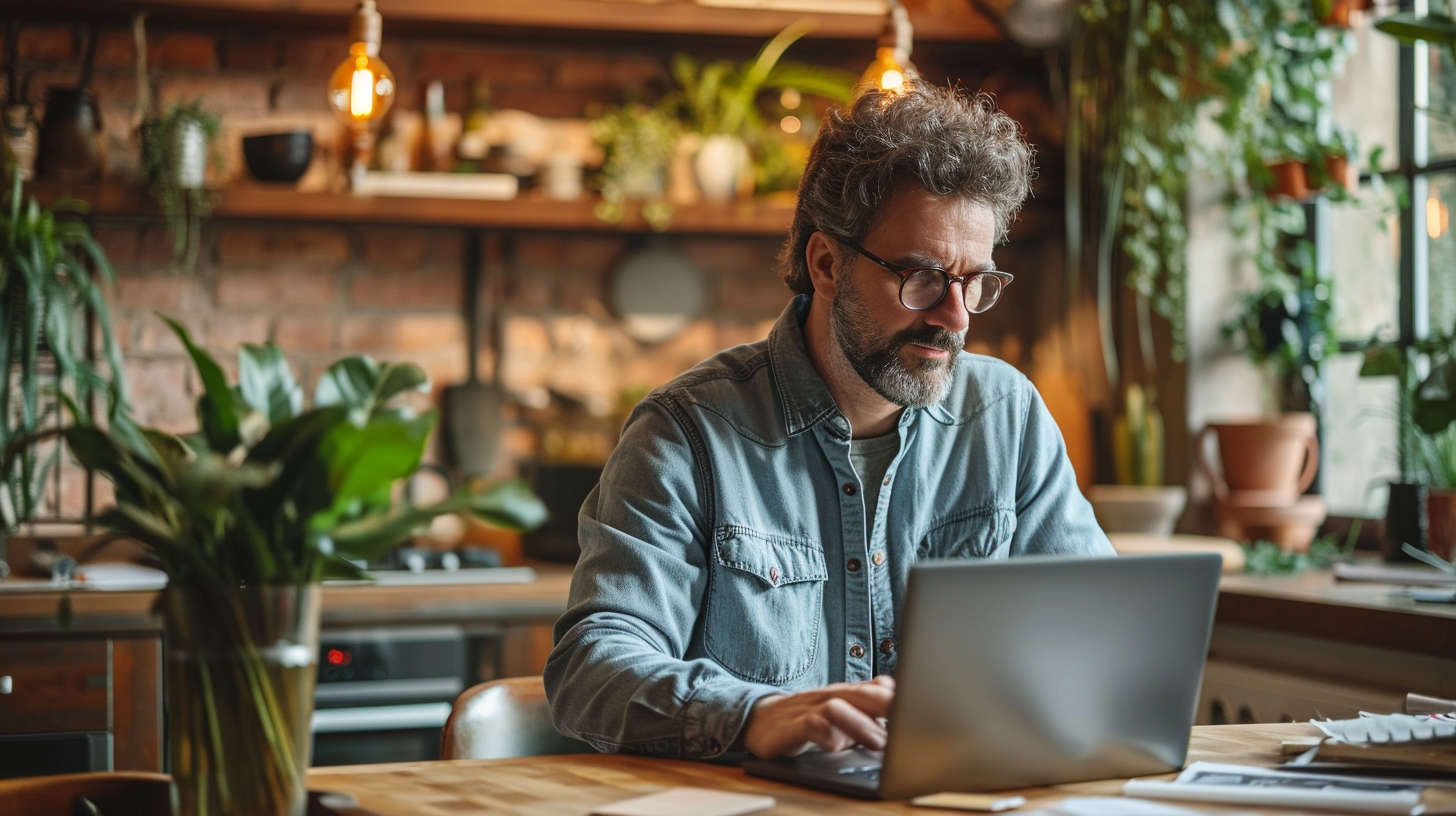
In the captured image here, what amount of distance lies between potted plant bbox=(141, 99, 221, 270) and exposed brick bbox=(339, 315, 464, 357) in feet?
1.48

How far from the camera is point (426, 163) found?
3402 millimetres

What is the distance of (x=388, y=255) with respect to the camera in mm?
3467

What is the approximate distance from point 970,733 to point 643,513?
0.57 m

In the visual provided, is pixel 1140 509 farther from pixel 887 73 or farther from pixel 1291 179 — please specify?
pixel 887 73

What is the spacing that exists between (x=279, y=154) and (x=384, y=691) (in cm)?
120

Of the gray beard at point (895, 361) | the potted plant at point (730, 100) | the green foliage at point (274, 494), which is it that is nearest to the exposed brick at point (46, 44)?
the potted plant at point (730, 100)

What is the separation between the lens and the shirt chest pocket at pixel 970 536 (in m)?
1.82

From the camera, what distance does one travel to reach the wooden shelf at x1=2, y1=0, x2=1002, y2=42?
10.3ft

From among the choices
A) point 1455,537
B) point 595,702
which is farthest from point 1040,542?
point 1455,537

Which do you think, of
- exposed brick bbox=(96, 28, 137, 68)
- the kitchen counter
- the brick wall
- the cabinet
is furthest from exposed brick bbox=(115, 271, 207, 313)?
the cabinet

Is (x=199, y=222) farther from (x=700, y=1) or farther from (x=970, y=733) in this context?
(x=970, y=733)

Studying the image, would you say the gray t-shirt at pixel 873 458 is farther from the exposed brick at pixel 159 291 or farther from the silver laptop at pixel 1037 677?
the exposed brick at pixel 159 291

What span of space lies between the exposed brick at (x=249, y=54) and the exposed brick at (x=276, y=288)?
472mm

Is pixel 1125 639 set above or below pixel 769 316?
below
